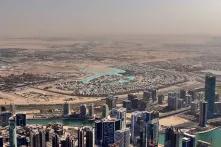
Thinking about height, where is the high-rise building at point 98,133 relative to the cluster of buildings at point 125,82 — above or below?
above

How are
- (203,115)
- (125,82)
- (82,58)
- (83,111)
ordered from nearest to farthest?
(203,115), (83,111), (125,82), (82,58)

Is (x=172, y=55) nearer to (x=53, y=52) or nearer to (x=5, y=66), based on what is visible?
(x=53, y=52)

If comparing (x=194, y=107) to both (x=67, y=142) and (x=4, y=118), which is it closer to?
(x=4, y=118)

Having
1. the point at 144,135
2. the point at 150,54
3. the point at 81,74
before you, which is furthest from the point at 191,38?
the point at 144,135

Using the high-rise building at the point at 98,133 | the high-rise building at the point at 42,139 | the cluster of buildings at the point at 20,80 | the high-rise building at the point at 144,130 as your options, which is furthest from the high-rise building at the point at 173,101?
the cluster of buildings at the point at 20,80

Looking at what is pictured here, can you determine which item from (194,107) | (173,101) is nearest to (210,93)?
(194,107)

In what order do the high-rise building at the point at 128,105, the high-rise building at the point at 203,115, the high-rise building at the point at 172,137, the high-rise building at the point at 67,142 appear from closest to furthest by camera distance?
the high-rise building at the point at 67,142, the high-rise building at the point at 172,137, the high-rise building at the point at 203,115, the high-rise building at the point at 128,105

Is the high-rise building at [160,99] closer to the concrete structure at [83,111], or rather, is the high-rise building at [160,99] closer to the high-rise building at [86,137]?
the concrete structure at [83,111]

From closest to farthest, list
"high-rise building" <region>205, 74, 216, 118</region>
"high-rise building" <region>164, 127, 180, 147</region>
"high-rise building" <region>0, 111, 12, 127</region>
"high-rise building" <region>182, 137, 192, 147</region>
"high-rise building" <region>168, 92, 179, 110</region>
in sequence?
"high-rise building" <region>182, 137, 192, 147</region> < "high-rise building" <region>164, 127, 180, 147</region> < "high-rise building" <region>0, 111, 12, 127</region> < "high-rise building" <region>205, 74, 216, 118</region> < "high-rise building" <region>168, 92, 179, 110</region>

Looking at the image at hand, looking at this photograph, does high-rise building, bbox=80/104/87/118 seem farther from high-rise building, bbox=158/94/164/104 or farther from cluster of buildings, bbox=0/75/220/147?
high-rise building, bbox=158/94/164/104

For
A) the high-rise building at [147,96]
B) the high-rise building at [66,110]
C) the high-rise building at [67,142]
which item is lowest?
the high-rise building at [66,110]

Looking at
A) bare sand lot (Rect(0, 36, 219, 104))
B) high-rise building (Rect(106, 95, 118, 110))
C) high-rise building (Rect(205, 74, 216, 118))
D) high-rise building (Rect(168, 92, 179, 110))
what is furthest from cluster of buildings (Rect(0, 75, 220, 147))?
bare sand lot (Rect(0, 36, 219, 104))
